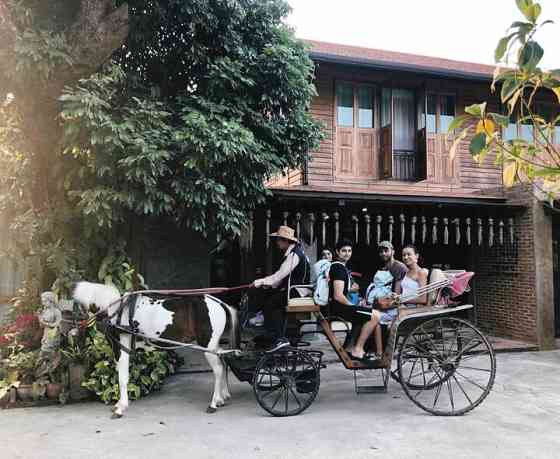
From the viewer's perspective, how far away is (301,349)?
541 cm

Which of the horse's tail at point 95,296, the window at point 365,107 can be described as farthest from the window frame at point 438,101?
the horse's tail at point 95,296

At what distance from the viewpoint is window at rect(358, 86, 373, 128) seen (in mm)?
11766

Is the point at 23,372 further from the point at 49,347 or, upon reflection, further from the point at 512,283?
the point at 512,283

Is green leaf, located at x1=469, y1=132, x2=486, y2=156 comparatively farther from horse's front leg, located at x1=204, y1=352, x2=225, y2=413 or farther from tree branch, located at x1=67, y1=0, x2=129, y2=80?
tree branch, located at x1=67, y1=0, x2=129, y2=80

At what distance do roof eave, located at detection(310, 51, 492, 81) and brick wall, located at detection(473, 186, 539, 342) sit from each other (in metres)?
3.35

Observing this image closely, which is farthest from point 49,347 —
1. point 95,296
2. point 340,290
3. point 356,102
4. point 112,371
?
point 356,102

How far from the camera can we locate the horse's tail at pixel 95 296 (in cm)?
556

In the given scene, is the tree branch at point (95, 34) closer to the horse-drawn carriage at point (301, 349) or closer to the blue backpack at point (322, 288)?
the horse-drawn carriage at point (301, 349)

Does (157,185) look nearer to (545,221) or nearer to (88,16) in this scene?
(88,16)

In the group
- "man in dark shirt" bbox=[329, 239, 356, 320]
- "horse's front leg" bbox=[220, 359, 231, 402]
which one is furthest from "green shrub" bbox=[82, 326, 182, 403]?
"man in dark shirt" bbox=[329, 239, 356, 320]

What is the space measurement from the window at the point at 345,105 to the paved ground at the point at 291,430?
7343 mm

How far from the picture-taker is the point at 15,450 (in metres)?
4.40

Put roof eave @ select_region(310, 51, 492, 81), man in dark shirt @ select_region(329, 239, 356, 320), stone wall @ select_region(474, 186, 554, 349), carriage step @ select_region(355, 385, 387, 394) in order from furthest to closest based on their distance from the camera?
roof eave @ select_region(310, 51, 492, 81), stone wall @ select_region(474, 186, 554, 349), man in dark shirt @ select_region(329, 239, 356, 320), carriage step @ select_region(355, 385, 387, 394)

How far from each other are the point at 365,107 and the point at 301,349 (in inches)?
322
